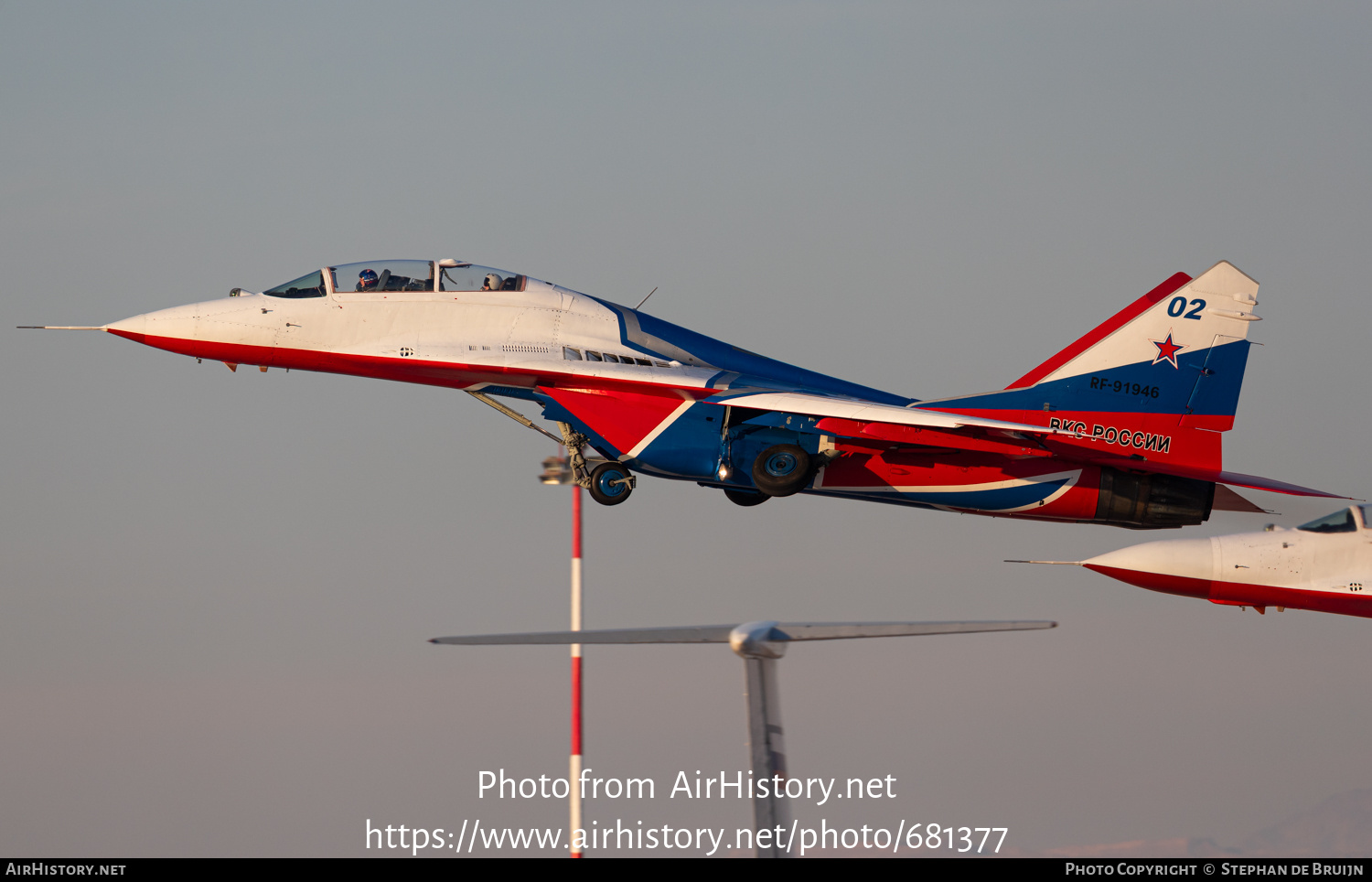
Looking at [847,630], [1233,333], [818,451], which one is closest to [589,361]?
[818,451]

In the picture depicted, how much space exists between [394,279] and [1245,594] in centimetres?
1675

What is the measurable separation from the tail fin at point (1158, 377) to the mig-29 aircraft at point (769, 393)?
4 centimetres

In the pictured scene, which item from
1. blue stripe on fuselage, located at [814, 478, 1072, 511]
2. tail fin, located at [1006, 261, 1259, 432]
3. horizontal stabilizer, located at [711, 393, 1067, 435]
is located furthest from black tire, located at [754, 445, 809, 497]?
tail fin, located at [1006, 261, 1259, 432]

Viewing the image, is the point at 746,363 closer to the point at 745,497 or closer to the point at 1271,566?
the point at 745,497

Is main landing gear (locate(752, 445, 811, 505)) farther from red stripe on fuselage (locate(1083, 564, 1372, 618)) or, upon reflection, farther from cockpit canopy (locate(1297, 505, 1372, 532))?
cockpit canopy (locate(1297, 505, 1372, 532))

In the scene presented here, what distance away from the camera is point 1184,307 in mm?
34969

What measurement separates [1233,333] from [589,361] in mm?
12446

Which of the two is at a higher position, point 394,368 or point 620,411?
point 394,368

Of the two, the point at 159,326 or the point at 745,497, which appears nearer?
the point at 159,326

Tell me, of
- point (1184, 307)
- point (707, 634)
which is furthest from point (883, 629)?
point (1184, 307)

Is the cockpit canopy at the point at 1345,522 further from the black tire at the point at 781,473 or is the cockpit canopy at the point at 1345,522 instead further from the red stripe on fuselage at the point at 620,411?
the red stripe on fuselage at the point at 620,411

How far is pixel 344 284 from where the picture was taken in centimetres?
3225
